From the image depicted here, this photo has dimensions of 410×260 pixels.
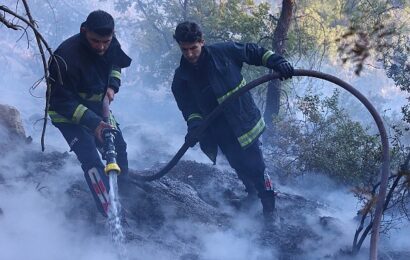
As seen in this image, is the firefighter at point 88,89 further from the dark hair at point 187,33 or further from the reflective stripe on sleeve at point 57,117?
the dark hair at point 187,33

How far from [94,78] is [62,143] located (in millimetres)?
12986

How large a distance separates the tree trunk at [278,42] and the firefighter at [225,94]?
423 cm

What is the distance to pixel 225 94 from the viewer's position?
4277 millimetres

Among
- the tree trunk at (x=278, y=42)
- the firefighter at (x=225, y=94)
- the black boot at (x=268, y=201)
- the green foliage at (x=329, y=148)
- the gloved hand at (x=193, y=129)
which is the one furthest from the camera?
the tree trunk at (x=278, y=42)

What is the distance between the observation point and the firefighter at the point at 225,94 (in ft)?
13.3

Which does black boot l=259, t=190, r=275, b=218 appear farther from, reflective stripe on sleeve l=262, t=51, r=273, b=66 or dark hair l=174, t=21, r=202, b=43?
dark hair l=174, t=21, r=202, b=43

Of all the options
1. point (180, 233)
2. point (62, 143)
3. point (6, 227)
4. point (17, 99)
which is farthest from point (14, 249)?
point (17, 99)

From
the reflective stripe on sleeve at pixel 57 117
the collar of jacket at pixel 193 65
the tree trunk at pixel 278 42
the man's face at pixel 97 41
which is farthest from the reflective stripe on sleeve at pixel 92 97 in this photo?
the tree trunk at pixel 278 42

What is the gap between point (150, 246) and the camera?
4.07 m

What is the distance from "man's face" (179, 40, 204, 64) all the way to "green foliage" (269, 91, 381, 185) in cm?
229

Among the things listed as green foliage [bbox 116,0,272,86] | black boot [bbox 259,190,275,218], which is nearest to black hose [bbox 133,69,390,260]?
black boot [bbox 259,190,275,218]

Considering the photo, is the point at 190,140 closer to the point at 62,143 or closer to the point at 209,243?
the point at 209,243

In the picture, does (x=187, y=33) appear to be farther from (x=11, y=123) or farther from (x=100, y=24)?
(x=11, y=123)

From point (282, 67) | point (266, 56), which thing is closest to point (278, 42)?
point (266, 56)
